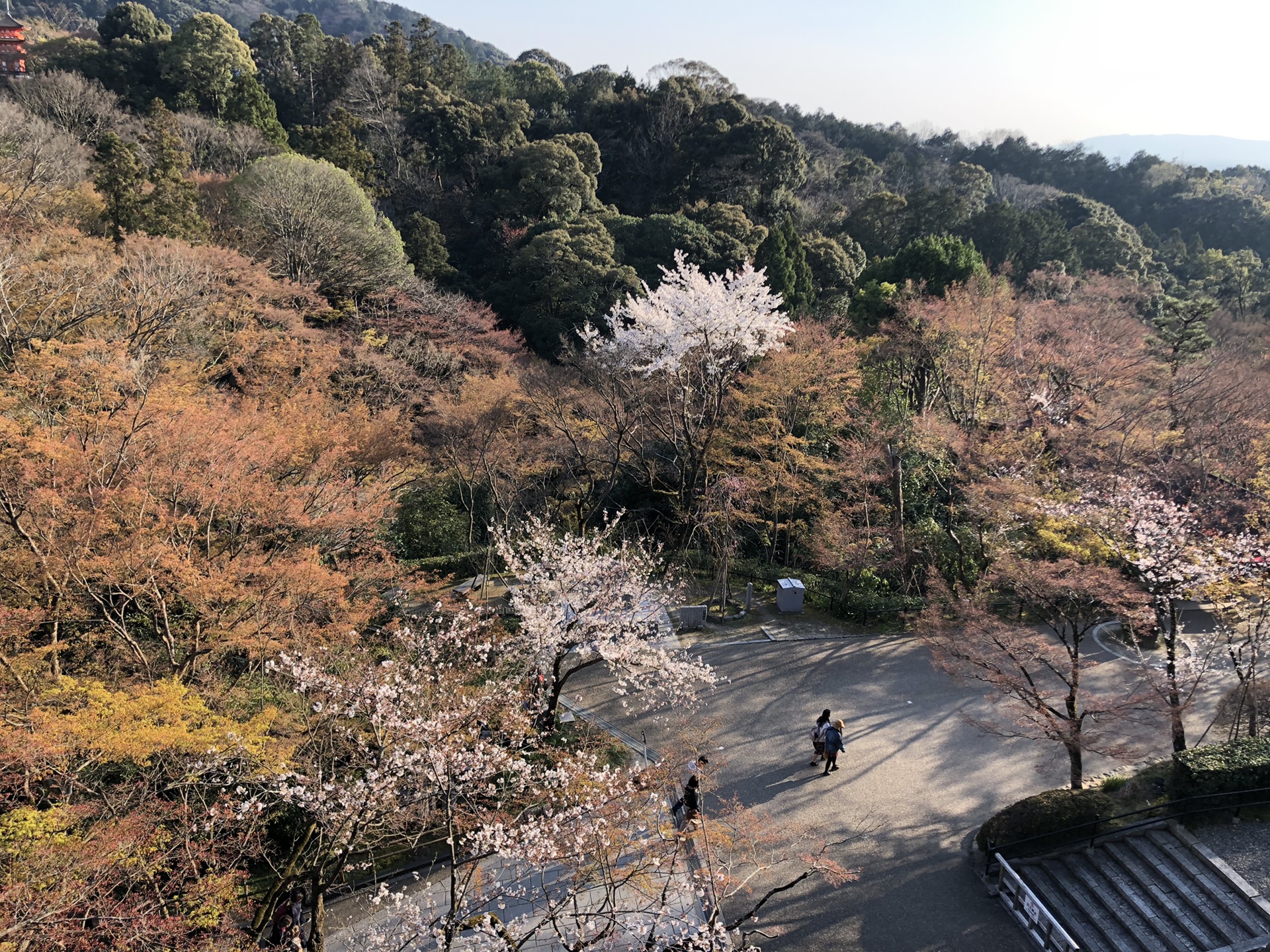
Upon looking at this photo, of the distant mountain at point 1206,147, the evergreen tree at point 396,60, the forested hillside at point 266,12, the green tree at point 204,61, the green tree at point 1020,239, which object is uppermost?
the distant mountain at point 1206,147

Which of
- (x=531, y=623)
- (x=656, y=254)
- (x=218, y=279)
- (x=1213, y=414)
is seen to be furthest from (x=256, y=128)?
(x=1213, y=414)

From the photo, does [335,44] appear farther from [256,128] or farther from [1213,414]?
[1213,414]

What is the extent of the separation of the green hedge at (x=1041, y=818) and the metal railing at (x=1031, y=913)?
1.59 ft

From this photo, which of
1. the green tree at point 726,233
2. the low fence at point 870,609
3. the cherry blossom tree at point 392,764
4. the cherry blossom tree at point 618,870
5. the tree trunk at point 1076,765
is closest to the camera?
the cherry blossom tree at point 392,764

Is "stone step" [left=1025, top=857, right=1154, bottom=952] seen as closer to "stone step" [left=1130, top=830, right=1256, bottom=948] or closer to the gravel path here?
"stone step" [left=1130, top=830, right=1256, bottom=948]

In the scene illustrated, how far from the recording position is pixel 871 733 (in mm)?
12367

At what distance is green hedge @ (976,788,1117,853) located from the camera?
9531 millimetres

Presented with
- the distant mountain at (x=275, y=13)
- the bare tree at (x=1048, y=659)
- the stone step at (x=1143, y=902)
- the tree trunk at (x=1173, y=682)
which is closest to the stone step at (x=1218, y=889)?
the stone step at (x=1143, y=902)

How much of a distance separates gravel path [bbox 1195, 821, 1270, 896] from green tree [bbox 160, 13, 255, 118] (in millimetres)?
41170

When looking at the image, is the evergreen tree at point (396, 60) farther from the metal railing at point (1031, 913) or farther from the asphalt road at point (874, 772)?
the metal railing at point (1031, 913)

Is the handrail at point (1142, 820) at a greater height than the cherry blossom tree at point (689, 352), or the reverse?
the cherry blossom tree at point (689, 352)

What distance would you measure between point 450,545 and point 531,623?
861 centimetres

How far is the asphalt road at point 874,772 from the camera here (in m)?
8.72

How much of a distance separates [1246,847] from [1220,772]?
968mm
